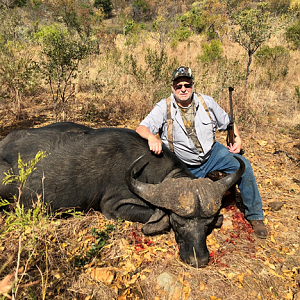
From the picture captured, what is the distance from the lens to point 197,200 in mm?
2672

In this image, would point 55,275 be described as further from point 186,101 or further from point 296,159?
point 296,159

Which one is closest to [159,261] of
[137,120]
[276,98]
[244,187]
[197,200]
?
[197,200]

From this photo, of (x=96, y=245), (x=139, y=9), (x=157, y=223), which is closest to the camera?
(x=96, y=245)

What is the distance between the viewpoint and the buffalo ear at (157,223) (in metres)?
2.97

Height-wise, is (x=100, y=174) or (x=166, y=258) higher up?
(x=100, y=174)

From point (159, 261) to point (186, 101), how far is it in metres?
2.30

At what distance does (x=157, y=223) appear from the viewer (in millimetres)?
2992

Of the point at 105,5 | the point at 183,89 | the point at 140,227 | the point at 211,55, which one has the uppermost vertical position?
the point at 105,5

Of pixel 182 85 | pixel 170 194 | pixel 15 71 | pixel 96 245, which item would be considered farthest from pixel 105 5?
pixel 96 245

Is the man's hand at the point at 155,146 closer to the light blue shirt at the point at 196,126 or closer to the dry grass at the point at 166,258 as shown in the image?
the light blue shirt at the point at 196,126

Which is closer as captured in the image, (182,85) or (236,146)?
(182,85)

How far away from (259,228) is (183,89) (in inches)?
90.0

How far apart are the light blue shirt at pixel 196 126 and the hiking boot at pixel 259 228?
116 cm

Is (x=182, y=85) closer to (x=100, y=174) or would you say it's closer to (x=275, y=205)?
(x=100, y=174)
